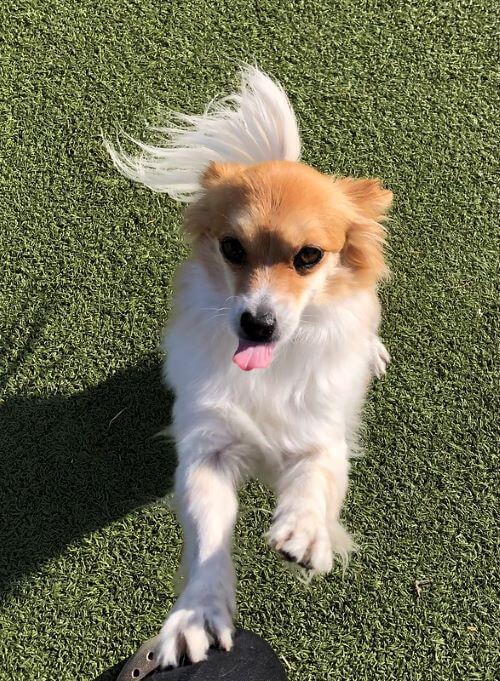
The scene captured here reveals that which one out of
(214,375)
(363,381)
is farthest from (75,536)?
(363,381)

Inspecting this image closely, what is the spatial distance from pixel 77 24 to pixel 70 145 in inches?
26.4

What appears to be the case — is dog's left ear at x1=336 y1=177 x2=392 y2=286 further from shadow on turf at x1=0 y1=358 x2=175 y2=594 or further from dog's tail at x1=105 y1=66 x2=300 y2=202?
shadow on turf at x1=0 y1=358 x2=175 y2=594

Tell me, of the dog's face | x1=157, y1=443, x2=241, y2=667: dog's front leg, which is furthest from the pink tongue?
x1=157, y1=443, x2=241, y2=667: dog's front leg

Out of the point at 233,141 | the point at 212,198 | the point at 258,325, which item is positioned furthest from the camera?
the point at 233,141

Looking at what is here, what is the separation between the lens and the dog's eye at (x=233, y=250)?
1.78 m

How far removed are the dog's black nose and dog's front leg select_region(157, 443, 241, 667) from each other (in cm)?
47

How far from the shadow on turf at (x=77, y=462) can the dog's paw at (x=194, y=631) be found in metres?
0.90

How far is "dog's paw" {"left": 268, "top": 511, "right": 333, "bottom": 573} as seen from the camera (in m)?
1.54

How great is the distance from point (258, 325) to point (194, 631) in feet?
2.78

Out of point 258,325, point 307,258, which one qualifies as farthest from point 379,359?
point 258,325

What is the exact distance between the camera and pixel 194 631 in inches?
62.8

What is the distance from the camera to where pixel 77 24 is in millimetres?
3031

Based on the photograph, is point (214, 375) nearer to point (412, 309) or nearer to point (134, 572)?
point (134, 572)

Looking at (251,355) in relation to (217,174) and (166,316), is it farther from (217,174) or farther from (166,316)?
(166,316)
